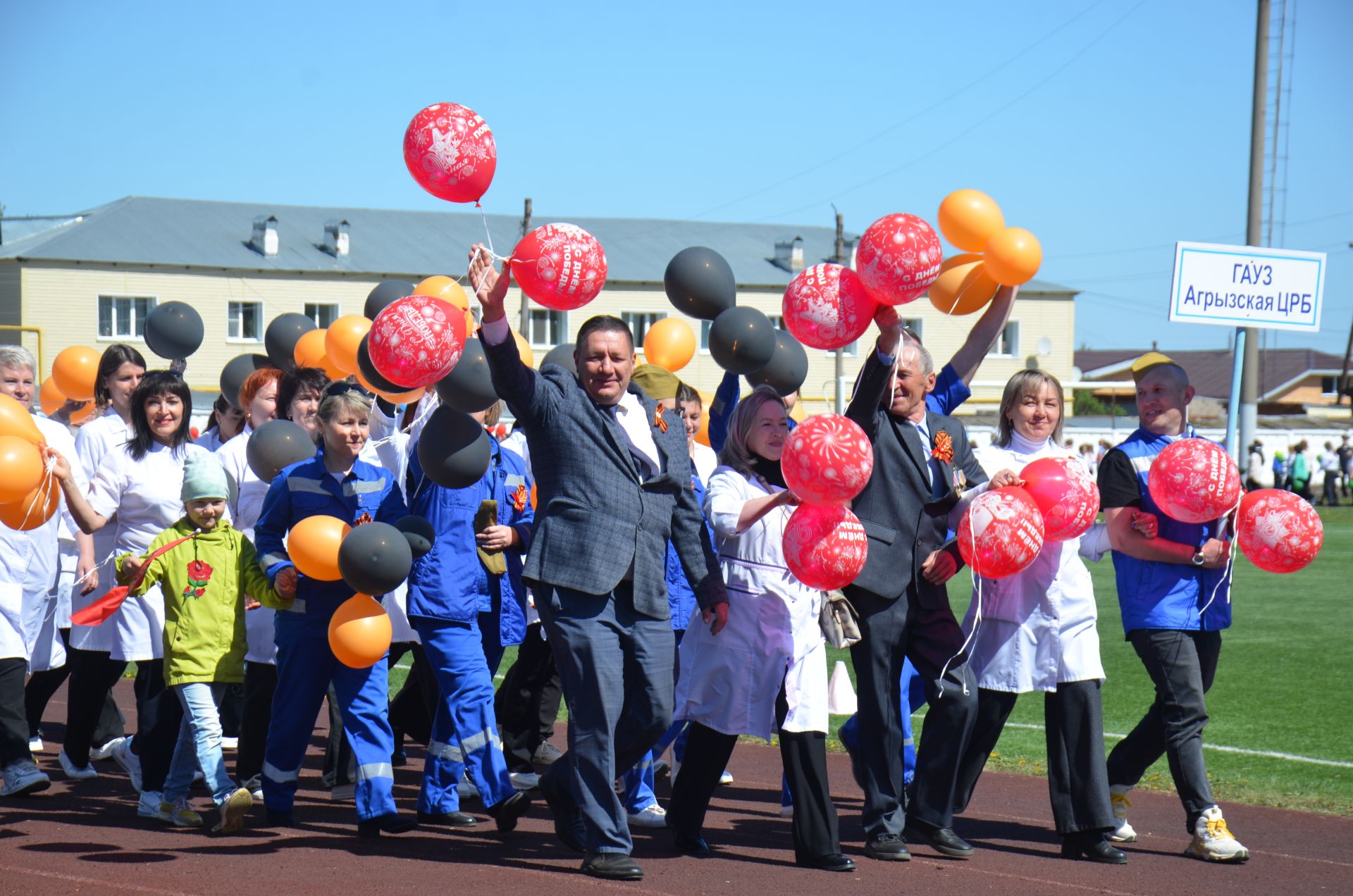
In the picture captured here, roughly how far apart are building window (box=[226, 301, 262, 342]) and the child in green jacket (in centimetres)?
4296

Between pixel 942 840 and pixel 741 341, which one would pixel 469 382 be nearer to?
pixel 741 341

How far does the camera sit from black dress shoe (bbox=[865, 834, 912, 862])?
5.86 meters

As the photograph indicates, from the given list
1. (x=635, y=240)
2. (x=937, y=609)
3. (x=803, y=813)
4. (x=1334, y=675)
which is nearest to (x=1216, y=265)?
(x=1334, y=675)

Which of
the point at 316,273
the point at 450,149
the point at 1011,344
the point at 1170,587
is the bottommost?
the point at 1170,587

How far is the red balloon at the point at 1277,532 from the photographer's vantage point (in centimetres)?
610

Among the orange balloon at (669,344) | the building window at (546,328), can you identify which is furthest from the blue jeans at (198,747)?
the building window at (546,328)

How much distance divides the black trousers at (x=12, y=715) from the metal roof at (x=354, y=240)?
38.0m

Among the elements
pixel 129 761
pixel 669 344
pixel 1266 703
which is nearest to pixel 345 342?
pixel 669 344

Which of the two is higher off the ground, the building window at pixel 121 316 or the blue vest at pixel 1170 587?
the building window at pixel 121 316

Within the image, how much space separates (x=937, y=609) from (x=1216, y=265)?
451cm

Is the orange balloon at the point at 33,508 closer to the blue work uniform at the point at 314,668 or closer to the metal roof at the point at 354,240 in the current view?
the blue work uniform at the point at 314,668

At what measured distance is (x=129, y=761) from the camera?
7.04m

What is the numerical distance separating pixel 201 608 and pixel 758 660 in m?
2.42

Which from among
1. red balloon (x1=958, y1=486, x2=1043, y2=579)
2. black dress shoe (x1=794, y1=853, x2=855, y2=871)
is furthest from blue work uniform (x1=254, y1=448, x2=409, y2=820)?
red balloon (x1=958, y1=486, x2=1043, y2=579)
